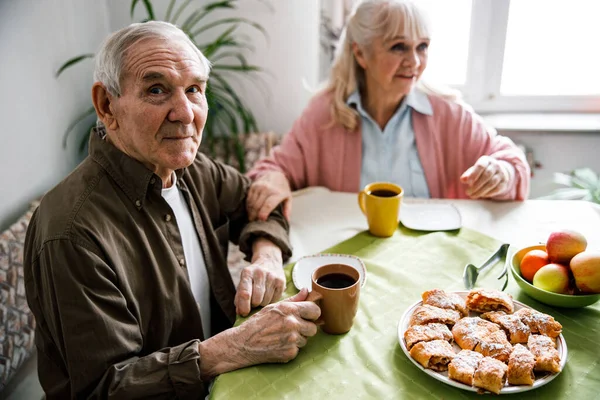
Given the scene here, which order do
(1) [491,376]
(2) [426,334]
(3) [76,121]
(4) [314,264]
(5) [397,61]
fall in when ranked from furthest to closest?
(3) [76,121], (5) [397,61], (4) [314,264], (2) [426,334], (1) [491,376]

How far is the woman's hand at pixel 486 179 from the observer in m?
1.52

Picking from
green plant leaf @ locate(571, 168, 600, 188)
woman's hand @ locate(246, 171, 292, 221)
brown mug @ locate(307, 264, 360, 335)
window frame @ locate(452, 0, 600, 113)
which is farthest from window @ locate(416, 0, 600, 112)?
brown mug @ locate(307, 264, 360, 335)

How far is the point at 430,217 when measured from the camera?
145 centimetres

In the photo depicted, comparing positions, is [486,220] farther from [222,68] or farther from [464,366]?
[222,68]

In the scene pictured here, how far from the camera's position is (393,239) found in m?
1.34

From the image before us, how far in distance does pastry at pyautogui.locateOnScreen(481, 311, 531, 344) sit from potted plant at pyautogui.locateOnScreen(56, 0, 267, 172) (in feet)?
5.63

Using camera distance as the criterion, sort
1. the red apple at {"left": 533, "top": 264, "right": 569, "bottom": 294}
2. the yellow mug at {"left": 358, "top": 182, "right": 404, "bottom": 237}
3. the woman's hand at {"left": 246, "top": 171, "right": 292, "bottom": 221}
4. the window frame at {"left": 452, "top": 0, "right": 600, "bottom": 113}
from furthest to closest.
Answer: the window frame at {"left": 452, "top": 0, "right": 600, "bottom": 113}
the woman's hand at {"left": 246, "top": 171, "right": 292, "bottom": 221}
the yellow mug at {"left": 358, "top": 182, "right": 404, "bottom": 237}
the red apple at {"left": 533, "top": 264, "right": 569, "bottom": 294}

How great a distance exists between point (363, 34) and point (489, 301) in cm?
116

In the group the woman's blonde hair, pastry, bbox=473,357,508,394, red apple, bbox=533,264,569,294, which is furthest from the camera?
the woman's blonde hair

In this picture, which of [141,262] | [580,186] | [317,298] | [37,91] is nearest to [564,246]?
[317,298]

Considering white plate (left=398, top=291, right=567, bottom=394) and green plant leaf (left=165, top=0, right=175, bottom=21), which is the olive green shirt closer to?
white plate (left=398, top=291, right=567, bottom=394)

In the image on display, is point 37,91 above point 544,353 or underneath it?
above

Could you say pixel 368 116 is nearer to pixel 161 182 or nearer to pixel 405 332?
pixel 161 182

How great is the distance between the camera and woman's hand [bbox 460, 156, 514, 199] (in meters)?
1.52
